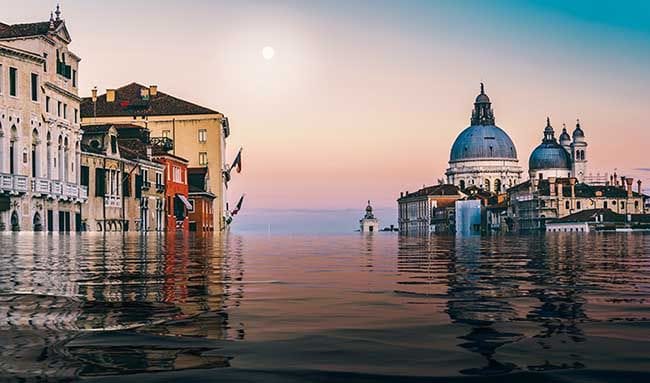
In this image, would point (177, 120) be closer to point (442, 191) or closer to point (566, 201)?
point (566, 201)

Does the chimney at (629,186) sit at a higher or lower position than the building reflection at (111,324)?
higher

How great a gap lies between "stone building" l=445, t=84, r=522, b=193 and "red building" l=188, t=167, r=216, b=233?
117 meters

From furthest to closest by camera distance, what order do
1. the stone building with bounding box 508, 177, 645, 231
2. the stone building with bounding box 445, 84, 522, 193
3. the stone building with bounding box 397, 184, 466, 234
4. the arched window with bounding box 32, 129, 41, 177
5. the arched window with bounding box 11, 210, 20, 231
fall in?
the stone building with bounding box 445, 84, 522, 193 → the stone building with bounding box 397, 184, 466, 234 → the stone building with bounding box 508, 177, 645, 231 → the arched window with bounding box 32, 129, 41, 177 → the arched window with bounding box 11, 210, 20, 231

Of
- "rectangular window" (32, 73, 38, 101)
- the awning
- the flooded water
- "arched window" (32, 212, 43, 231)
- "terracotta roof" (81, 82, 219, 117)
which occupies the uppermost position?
"terracotta roof" (81, 82, 219, 117)

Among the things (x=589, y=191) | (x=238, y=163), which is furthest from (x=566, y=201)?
(x=238, y=163)

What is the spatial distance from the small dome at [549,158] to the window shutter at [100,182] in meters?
141

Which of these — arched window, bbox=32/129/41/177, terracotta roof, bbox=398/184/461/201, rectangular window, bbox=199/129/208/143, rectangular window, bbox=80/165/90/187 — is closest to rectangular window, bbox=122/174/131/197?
rectangular window, bbox=80/165/90/187

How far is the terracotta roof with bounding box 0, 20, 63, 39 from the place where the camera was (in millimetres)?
51750

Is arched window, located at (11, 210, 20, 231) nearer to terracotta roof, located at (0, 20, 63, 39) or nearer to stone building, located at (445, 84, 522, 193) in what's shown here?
terracotta roof, located at (0, 20, 63, 39)

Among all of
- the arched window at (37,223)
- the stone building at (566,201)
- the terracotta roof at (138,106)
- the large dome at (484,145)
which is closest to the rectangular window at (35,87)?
the arched window at (37,223)

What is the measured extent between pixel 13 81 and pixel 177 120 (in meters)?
34.1

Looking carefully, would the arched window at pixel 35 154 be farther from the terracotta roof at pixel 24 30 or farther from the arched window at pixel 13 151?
the terracotta roof at pixel 24 30

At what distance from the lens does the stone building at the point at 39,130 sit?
157ft

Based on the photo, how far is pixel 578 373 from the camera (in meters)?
3.88
